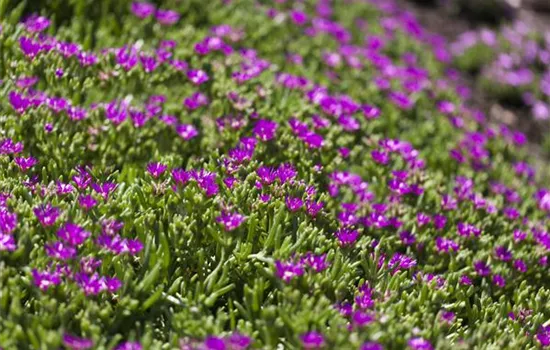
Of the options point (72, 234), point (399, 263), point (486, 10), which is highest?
point (72, 234)

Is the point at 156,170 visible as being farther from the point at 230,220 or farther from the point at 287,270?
the point at 287,270

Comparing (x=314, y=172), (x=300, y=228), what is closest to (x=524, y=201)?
(x=314, y=172)

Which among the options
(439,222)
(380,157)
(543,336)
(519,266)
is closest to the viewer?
(543,336)

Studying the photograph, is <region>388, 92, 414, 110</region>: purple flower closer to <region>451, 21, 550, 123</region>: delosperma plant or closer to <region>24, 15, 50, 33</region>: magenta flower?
<region>451, 21, 550, 123</region>: delosperma plant

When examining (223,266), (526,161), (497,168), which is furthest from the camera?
(526,161)

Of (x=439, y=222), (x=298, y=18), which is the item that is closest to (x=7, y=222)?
(x=439, y=222)

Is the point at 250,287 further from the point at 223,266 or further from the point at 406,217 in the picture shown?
the point at 406,217
